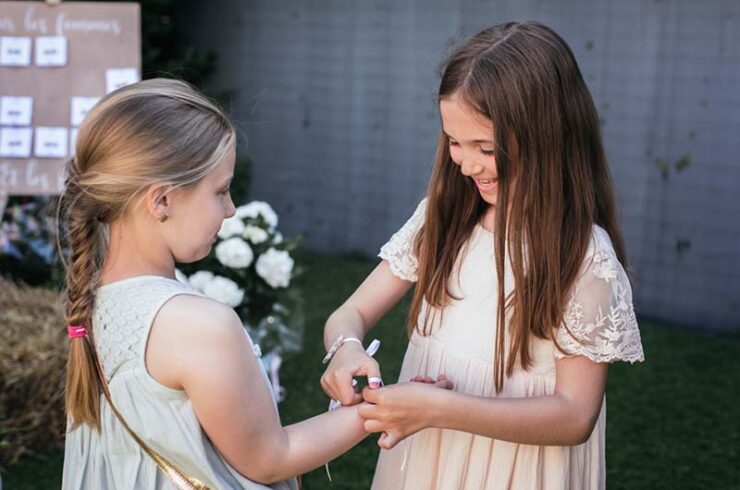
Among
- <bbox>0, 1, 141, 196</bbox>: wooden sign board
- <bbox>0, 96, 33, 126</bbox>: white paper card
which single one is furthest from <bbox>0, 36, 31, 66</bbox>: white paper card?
<bbox>0, 96, 33, 126</bbox>: white paper card

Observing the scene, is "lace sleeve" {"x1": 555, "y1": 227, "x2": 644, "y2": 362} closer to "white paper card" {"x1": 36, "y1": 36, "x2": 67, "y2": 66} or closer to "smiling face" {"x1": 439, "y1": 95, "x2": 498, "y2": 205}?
"smiling face" {"x1": 439, "y1": 95, "x2": 498, "y2": 205}

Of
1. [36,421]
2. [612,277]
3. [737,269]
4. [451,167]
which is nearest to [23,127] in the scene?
[36,421]

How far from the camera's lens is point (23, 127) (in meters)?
4.48

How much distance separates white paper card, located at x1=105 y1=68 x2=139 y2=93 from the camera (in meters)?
4.56

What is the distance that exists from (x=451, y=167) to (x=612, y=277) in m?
0.44

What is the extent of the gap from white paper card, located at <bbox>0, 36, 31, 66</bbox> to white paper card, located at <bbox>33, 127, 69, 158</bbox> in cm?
34

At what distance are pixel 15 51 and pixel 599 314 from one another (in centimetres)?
354

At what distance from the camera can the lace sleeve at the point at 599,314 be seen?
5.88 ft

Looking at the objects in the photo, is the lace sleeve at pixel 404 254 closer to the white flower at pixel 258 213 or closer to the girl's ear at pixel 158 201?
the girl's ear at pixel 158 201

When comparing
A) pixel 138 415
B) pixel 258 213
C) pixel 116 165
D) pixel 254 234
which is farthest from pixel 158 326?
pixel 258 213

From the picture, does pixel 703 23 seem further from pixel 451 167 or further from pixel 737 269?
pixel 451 167

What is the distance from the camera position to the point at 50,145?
4.46m

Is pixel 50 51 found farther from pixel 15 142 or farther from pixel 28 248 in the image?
pixel 28 248

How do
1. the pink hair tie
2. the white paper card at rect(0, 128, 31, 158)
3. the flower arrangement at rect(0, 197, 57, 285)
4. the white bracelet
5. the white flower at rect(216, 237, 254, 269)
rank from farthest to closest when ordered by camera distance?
the flower arrangement at rect(0, 197, 57, 285) < the white paper card at rect(0, 128, 31, 158) < the white flower at rect(216, 237, 254, 269) < the white bracelet < the pink hair tie
